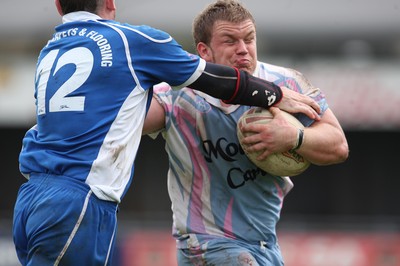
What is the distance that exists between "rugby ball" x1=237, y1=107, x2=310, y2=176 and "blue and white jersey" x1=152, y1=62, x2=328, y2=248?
0.66 ft

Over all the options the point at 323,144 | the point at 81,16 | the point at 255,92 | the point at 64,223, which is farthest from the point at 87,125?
the point at 323,144

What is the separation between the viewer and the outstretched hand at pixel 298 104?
612cm

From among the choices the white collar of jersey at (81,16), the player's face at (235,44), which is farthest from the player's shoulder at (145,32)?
the player's face at (235,44)

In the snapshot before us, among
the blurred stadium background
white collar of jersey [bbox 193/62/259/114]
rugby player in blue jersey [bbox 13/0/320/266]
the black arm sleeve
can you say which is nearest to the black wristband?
the black arm sleeve

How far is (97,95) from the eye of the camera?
18.2 feet

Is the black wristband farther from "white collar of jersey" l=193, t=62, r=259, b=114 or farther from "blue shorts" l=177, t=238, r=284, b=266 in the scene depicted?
"blue shorts" l=177, t=238, r=284, b=266

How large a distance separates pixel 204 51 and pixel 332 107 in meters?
10.1

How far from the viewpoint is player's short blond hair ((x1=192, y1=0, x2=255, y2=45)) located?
643 centimetres

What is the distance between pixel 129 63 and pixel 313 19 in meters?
12.5

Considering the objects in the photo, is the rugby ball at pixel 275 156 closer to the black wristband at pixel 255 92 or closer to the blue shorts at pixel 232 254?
the black wristband at pixel 255 92

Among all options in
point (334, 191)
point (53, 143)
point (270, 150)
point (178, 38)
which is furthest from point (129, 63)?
point (334, 191)

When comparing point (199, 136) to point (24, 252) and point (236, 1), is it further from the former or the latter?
point (24, 252)

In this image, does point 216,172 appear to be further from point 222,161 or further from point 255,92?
point 255,92

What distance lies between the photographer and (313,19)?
17.7m
